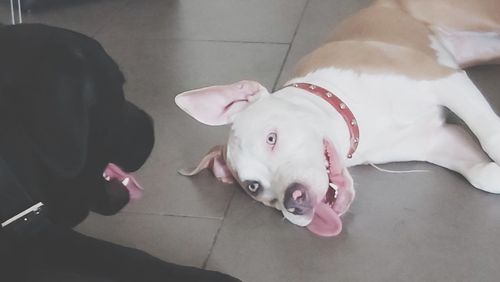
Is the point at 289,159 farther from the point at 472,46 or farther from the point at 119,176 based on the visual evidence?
the point at 472,46

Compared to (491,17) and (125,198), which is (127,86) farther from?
(491,17)

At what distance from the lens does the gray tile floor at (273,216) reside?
1920 millimetres

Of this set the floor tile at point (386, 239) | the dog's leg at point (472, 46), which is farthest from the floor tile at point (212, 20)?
the floor tile at point (386, 239)

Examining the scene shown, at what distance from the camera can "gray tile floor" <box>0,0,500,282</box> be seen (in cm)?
192

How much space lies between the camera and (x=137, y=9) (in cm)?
351

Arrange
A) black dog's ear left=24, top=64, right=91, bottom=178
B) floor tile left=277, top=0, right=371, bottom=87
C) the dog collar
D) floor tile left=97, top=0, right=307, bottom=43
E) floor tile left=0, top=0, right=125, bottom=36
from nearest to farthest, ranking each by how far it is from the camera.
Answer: black dog's ear left=24, top=64, right=91, bottom=178 → the dog collar → floor tile left=277, top=0, right=371, bottom=87 → floor tile left=97, top=0, right=307, bottom=43 → floor tile left=0, top=0, right=125, bottom=36

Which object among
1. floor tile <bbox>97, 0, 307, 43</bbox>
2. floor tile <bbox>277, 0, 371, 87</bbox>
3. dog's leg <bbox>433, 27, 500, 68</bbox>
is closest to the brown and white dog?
dog's leg <bbox>433, 27, 500, 68</bbox>

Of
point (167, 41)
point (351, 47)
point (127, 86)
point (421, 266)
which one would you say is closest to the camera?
point (421, 266)

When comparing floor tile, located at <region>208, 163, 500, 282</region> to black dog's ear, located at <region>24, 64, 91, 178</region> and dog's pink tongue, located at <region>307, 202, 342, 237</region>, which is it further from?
black dog's ear, located at <region>24, 64, 91, 178</region>

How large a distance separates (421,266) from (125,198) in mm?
699

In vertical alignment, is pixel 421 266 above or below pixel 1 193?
below

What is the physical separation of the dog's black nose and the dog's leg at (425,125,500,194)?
0.45 m

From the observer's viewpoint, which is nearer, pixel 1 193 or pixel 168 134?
pixel 1 193

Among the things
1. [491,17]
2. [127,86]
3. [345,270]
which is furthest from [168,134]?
[491,17]
